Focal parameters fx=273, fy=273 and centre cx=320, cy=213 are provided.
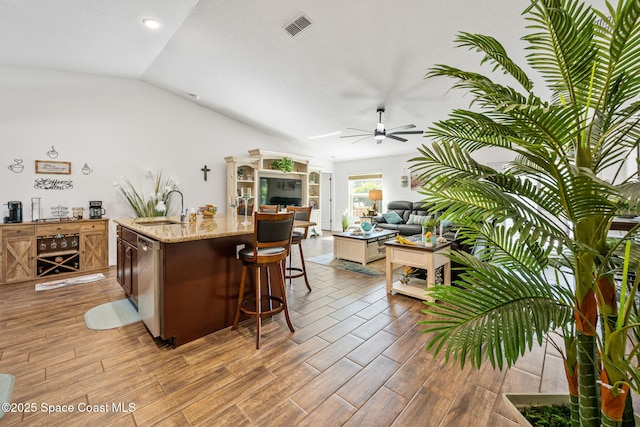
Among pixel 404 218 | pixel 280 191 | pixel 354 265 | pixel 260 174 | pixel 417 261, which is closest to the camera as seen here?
pixel 417 261

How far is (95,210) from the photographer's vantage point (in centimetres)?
441

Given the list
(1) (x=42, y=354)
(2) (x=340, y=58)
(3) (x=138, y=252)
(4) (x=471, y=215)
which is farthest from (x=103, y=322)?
(2) (x=340, y=58)

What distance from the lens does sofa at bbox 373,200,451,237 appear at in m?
6.15

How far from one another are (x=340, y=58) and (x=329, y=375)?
3.61 meters

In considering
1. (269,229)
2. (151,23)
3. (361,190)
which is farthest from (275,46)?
(361,190)

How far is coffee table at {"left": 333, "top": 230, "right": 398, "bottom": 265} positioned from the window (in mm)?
3620

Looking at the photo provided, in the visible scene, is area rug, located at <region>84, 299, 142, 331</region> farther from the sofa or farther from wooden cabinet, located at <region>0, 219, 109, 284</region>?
the sofa

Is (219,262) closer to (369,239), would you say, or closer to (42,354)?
(42,354)

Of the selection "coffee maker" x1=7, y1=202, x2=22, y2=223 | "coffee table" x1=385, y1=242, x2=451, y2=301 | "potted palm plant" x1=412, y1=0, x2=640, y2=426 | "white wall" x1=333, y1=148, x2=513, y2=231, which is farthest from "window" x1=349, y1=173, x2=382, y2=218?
"potted palm plant" x1=412, y1=0, x2=640, y2=426

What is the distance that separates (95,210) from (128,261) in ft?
7.77

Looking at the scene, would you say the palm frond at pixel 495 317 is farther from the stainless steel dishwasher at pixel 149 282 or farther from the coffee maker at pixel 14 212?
the coffee maker at pixel 14 212

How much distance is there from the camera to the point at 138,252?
7.97ft

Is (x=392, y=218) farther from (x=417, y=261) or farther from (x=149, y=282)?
(x=149, y=282)

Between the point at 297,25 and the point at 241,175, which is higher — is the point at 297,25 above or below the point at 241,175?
above
